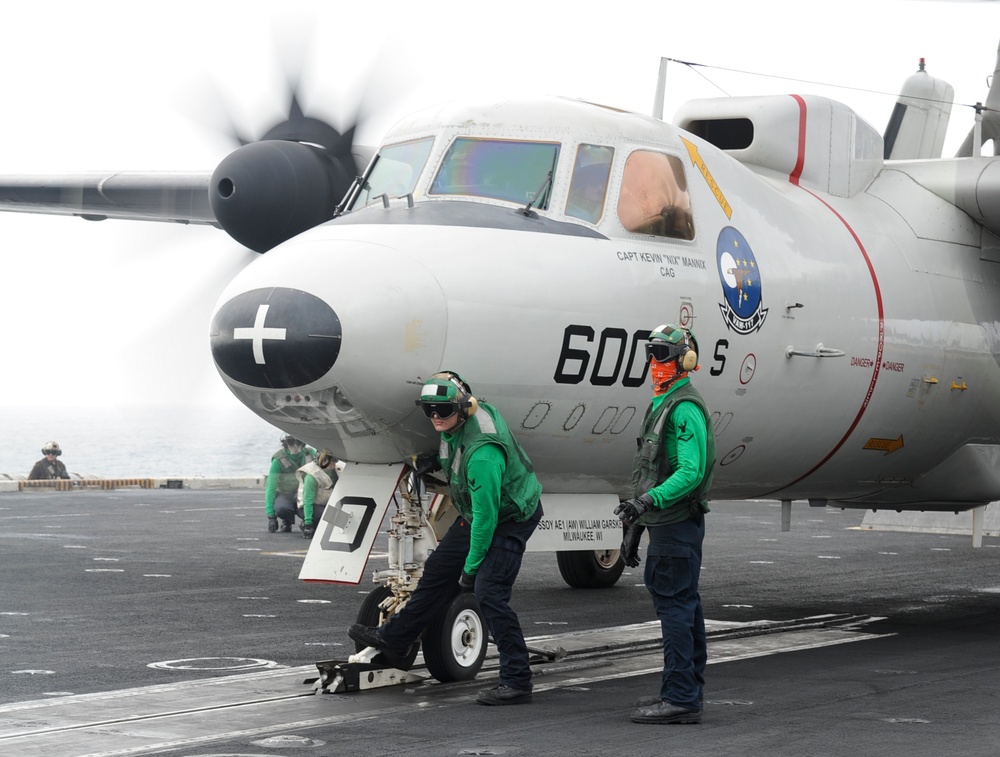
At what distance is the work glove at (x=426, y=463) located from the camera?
8477 millimetres

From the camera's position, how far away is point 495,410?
8203 mm

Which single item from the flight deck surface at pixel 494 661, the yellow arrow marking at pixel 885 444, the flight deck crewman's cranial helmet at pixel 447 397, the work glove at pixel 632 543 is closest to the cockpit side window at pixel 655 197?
the flight deck crewman's cranial helmet at pixel 447 397

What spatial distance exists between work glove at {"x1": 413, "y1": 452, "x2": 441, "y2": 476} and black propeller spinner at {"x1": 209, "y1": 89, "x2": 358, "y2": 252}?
6015 mm

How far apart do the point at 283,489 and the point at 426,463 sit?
13983 mm

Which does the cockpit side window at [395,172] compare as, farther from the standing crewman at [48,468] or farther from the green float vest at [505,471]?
the standing crewman at [48,468]

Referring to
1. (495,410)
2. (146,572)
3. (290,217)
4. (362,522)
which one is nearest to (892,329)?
(495,410)

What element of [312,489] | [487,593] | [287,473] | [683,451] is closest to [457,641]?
[487,593]

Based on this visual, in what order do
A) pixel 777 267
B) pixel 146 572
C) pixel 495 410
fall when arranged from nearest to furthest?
1. pixel 495 410
2. pixel 777 267
3. pixel 146 572

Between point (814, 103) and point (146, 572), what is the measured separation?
901cm

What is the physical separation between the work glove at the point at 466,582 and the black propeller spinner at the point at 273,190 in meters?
6.17

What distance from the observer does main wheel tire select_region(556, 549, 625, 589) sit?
1459cm

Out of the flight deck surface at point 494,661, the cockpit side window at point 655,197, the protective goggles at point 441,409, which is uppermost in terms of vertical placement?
the cockpit side window at point 655,197

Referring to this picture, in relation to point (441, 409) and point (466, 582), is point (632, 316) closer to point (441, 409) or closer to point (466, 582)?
point (441, 409)

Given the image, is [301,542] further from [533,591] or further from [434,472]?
[434,472]
